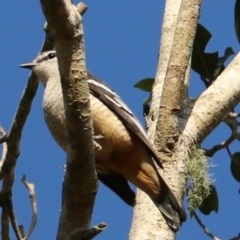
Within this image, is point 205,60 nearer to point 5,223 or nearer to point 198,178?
point 198,178

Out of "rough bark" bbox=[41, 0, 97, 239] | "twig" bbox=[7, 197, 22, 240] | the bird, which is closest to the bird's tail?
the bird

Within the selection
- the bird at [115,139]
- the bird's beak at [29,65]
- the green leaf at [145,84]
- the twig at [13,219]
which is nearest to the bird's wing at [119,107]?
the bird at [115,139]

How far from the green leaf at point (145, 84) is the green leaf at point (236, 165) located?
36.6 inches

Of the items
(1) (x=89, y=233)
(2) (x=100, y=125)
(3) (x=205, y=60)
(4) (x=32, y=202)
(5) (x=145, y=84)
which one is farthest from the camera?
(5) (x=145, y=84)

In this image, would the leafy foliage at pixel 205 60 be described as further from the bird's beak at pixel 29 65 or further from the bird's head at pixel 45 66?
the bird's beak at pixel 29 65

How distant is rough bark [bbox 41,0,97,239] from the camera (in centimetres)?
309

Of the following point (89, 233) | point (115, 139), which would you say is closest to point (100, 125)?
point (115, 139)

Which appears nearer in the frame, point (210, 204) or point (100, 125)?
point (100, 125)

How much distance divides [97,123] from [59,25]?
167 centimetres

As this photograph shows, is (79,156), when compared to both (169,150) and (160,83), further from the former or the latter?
(160,83)

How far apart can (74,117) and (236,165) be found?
3.08 meters

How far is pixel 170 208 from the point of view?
14.1 feet

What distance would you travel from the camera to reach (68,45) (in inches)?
125

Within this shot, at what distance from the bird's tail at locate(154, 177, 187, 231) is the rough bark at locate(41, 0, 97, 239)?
0.64 m
